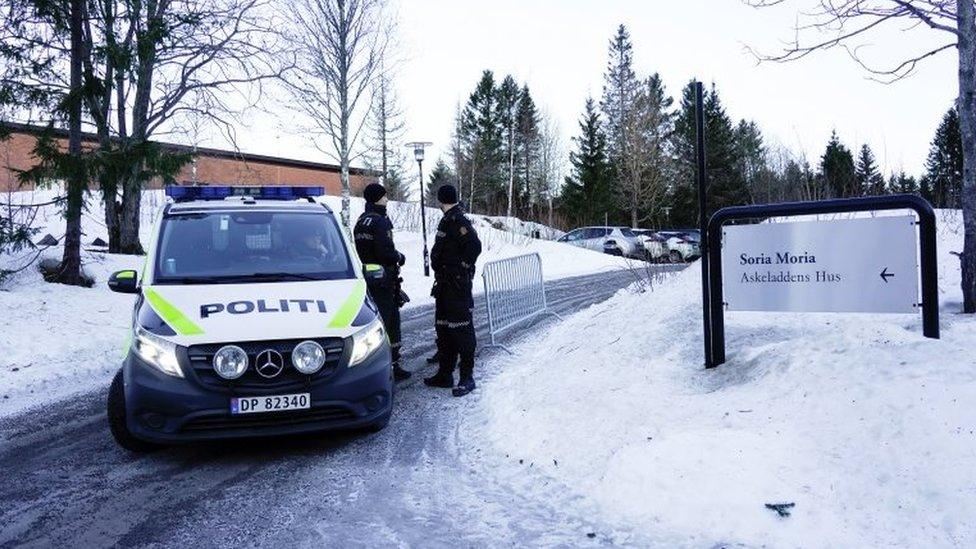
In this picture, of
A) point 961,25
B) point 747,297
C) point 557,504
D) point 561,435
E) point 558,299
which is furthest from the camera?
point 558,299

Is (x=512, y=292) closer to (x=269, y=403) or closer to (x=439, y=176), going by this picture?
(x=269, y=403)

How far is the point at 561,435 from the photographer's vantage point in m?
4.82

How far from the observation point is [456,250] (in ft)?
21.7

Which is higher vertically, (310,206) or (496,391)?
(310,206)

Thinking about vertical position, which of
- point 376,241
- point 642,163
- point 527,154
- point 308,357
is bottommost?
point 308,357

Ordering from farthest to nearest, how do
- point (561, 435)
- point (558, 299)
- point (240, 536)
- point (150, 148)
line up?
point (558, 299)
point (150, 148)
point (561, 435)
point (240, 536)

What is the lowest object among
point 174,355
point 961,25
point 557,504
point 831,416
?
point 557,504

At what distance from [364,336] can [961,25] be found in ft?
19.9

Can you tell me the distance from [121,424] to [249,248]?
5.51 feet

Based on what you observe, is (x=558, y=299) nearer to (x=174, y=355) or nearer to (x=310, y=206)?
(x=310, y=206)

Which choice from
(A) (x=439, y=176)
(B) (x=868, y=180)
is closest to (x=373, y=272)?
(B) (x=868, y=180)

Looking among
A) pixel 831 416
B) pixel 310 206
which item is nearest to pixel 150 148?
pixel 310 206

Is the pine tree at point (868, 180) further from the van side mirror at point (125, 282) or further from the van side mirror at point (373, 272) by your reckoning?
the van side mirror at point (125, 282)

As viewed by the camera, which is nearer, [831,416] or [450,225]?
[831,416]
